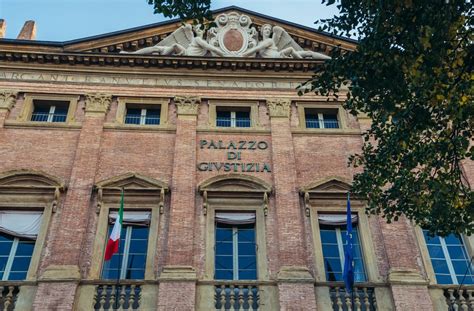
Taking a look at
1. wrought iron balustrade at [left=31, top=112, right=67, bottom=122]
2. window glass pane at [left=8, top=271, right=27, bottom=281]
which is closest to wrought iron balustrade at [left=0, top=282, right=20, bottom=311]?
window glass pane at [left=8, top=271, right=27, bottom=281]

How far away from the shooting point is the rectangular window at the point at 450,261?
14.1 meters

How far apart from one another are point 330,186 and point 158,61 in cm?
730

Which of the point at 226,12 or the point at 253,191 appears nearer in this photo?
the point at 253,191

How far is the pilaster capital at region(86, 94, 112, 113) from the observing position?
57.3 feet

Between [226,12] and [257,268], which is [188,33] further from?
[257,268]

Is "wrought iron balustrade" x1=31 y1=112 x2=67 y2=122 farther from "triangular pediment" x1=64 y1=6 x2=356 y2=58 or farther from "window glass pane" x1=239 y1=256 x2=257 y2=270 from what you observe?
"window glass pane" x1=239 y1=256 x2=257 y2=270

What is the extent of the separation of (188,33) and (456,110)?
11804 millimetres

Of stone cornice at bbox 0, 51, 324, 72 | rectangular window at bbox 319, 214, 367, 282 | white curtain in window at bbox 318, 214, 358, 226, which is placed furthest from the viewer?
stone cornice at bbox 0, 51, 324, 72

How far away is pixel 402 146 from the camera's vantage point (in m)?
10.7

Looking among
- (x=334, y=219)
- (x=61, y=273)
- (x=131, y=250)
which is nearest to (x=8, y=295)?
(x=61, y=273)

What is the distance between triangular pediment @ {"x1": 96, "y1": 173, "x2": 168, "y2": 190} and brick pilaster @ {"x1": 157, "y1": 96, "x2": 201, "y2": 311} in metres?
0.47

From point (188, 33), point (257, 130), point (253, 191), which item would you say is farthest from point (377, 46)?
point (188, 33)

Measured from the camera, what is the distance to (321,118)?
18.3 m

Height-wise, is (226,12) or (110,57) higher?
(226,12)
